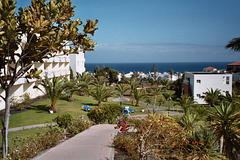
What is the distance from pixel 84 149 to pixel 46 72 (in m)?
25.2

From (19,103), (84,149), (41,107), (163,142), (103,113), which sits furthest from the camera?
(41,107)

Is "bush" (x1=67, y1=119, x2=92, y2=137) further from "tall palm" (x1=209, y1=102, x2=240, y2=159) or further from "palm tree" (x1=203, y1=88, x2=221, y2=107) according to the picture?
"palm tree" (x1=203, y1=88, x2=221, y2=107)

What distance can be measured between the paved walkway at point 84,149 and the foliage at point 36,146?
0.59 metres

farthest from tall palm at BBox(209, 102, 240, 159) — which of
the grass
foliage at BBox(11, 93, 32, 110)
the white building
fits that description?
the white building

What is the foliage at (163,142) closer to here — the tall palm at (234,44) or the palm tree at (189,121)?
the palm tree at (189,121)

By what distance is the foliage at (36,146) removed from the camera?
7.67 meters

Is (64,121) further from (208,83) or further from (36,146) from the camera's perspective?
(208,83)

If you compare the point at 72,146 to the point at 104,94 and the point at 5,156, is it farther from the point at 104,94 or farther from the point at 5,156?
the point at 104,94

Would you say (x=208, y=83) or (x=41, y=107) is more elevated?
(x=208, y=83)

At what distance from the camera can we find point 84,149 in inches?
334

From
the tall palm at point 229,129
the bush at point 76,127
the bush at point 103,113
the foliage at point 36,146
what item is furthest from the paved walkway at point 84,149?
the tall palm at point 229,129

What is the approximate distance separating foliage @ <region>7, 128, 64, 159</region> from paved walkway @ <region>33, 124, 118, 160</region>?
593mm

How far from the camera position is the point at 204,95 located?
42656 mm

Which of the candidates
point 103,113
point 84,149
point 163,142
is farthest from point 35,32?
point 103,113
